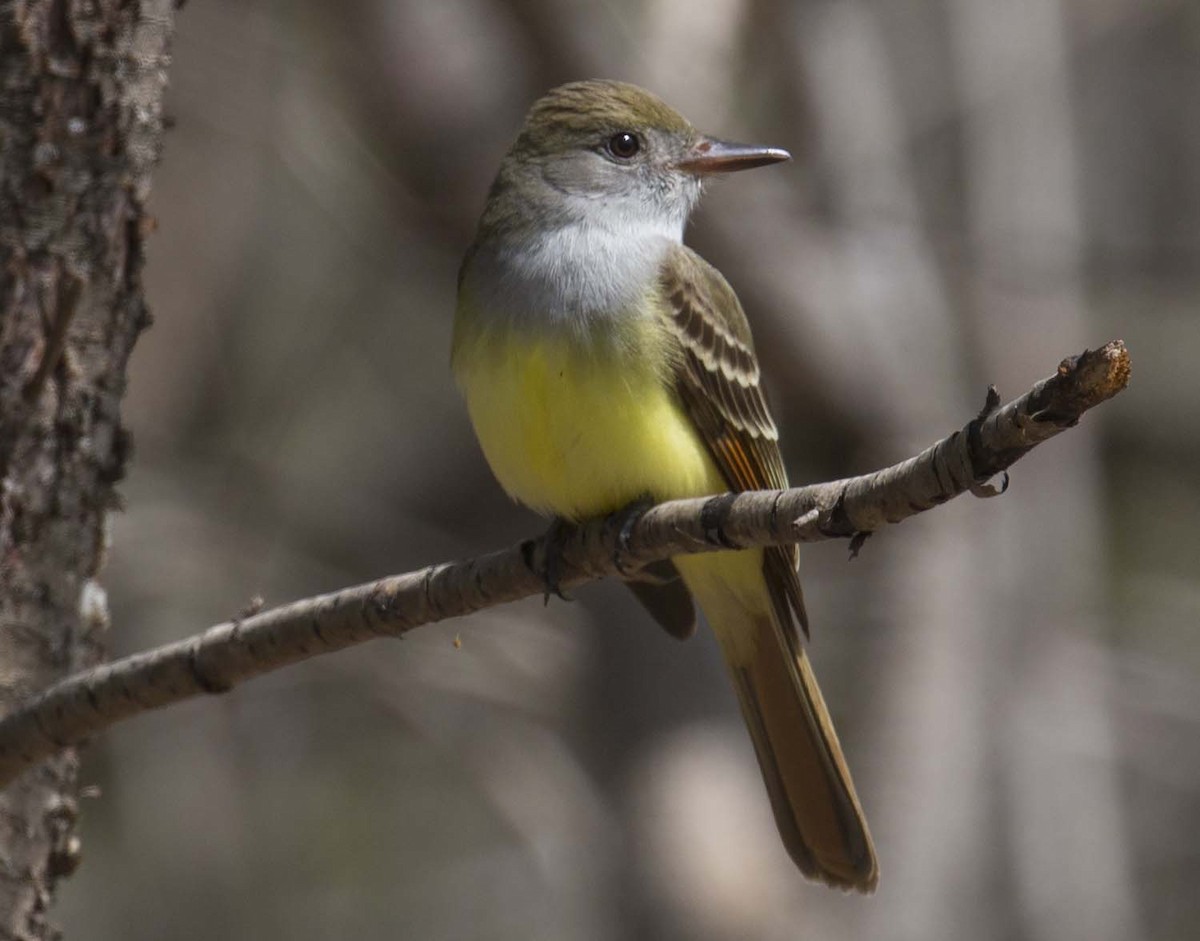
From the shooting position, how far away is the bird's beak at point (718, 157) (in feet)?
15.5

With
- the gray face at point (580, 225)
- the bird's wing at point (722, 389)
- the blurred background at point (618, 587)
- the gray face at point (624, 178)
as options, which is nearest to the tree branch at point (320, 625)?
the bird's wing at point (722, 389)

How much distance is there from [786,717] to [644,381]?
104 cm

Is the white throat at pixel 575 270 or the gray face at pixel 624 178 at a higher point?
the gray face at pixel 624 178

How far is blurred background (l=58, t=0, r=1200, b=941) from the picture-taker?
830 cm

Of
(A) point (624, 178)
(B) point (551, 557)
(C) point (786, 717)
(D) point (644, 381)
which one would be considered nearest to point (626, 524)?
(B) point (551, 557)

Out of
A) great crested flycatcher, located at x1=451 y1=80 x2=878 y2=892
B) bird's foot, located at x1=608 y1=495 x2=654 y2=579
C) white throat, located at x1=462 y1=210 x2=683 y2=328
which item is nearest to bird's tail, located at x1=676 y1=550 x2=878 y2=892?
great crested flycatcher, located at x1=451 y1=80 x2=878 y2=892

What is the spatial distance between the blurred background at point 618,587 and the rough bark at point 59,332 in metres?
3.87

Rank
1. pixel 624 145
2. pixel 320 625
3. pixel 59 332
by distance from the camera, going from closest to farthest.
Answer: pixel 320 625, pixel 59 332, pixel 624 145

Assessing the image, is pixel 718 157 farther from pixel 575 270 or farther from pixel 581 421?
pixel 581 421

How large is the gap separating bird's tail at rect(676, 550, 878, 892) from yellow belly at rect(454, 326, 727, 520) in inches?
17.4

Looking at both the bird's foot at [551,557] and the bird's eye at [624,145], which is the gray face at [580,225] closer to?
the bird's eye at [624,145]

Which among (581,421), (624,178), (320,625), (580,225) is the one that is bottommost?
(320,625)

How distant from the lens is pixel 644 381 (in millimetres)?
4051

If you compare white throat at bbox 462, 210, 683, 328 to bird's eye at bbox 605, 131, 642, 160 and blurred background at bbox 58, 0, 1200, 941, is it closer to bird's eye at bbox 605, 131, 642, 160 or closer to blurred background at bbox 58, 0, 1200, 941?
bird's eye at bbox 605, 131, 642, 160
